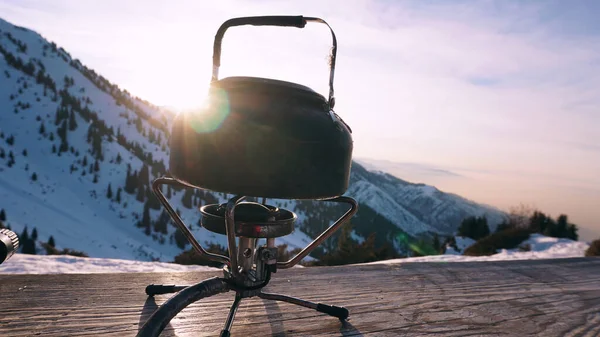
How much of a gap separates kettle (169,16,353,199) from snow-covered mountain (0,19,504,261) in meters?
56.8

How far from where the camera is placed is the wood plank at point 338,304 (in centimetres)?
230

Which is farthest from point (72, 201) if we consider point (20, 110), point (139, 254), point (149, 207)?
point (20, 110)

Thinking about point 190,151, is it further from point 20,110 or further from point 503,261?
point 20,110

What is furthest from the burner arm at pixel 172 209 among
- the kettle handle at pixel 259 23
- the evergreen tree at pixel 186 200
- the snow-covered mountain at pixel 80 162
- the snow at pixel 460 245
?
the evergreen tree at pixel 186 200

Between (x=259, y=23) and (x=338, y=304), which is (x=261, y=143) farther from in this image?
(x=338, y=304)

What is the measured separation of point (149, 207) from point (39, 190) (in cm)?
2147

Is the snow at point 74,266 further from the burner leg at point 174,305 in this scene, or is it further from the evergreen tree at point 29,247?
the evergreen tree at point 29,247

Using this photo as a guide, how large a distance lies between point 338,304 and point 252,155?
1.76 m

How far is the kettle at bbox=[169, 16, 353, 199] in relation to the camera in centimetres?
151

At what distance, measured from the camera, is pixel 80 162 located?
87.9m

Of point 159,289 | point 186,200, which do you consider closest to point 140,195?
point 186,200

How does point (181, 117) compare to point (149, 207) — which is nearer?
point (181, 117)

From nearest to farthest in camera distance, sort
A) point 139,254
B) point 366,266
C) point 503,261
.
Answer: point 366,266, point 503,261, point 139,254

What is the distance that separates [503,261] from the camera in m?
4.38
